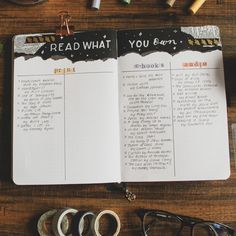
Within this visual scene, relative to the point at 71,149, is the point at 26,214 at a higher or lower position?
lower

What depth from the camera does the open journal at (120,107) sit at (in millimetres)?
704

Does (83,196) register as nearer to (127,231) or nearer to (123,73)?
(127,231)

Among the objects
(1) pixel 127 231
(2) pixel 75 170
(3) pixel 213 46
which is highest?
(3) pixel 213 46

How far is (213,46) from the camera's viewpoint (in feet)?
2.41

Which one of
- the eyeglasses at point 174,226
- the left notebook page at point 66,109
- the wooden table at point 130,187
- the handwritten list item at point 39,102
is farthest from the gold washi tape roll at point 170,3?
the eyeglasses at point 174,226

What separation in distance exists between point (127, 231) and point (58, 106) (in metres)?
0.24

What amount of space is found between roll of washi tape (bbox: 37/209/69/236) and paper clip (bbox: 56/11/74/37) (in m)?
0.31

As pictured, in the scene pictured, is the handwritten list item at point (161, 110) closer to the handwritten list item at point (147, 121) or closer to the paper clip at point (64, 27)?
the handwritten list item at point (147, 121)

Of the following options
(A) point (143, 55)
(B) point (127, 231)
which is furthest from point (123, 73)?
(B) point (127, 231)

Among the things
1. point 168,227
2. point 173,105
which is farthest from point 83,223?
point 173,105

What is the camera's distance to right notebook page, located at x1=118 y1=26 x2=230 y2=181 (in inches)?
27.6

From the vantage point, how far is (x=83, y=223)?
27.4 inches

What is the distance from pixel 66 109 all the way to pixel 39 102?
5cm

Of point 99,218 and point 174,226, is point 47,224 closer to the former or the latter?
point 99,218
